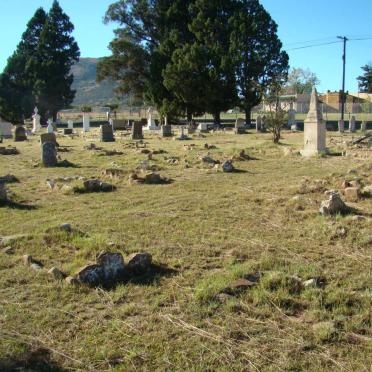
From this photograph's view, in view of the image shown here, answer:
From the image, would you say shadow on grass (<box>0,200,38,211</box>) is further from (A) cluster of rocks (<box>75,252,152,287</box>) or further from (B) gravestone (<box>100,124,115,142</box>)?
(B) gravestone (<box>100,124,115,142</box>)

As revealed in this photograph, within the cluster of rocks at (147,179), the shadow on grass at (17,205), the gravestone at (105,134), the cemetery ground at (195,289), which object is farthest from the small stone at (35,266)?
the gravestone at (105,134)

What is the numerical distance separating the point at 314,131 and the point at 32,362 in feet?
46.4

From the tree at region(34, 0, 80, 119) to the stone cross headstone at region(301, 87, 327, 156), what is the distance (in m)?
41.4

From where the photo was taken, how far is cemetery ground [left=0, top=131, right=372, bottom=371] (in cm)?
334

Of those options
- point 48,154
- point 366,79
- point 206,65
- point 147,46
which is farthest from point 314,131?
point 366,79

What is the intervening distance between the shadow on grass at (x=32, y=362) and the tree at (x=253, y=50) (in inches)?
1388

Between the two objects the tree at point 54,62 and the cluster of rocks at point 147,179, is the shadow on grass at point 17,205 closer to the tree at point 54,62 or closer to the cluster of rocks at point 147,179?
the cluster of rocks at point 147,179

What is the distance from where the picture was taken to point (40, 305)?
13.4 ft

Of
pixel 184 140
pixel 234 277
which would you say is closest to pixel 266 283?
pixel 234 277

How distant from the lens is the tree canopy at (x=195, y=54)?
38.0 metres

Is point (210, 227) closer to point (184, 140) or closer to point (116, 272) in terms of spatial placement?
point (116, 272)

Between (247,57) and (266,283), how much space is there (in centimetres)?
3656

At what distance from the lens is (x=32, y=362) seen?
3248 mm

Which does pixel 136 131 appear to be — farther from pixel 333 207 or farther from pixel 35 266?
pixel 35 266
